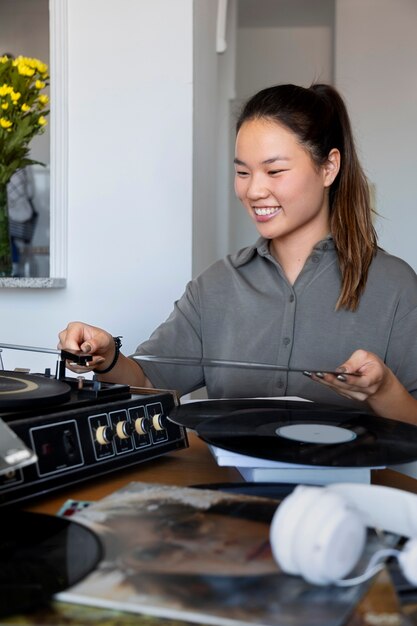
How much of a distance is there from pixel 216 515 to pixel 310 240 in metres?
1.01

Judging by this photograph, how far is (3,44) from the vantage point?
14.2 ft

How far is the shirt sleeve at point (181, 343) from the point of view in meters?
1.54

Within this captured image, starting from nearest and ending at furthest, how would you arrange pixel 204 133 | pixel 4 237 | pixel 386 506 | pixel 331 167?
pixel 386 506
pixel 331 167
pixel 4 237
pixel 204 133

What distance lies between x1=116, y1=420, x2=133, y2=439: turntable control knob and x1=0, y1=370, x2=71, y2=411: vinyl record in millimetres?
68

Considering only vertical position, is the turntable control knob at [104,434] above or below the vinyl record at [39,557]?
above

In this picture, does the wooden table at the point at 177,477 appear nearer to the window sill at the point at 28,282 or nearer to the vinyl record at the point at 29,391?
the vinyl record at the point at 29,391

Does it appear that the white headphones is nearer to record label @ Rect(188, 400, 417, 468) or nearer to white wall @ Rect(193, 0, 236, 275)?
record label @ Rect(188, 400, 417, 468)

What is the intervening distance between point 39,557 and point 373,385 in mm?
579

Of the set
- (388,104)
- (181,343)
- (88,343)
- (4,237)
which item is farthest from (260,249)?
(388,104)

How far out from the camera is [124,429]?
875 mm

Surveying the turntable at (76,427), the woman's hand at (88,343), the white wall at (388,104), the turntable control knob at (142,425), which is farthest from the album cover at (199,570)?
the white wall at (388,104)

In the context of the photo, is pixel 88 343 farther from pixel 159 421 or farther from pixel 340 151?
pixel 340 151

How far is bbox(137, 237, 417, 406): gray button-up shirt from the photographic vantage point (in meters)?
1.45

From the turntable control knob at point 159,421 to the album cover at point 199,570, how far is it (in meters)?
0.28
